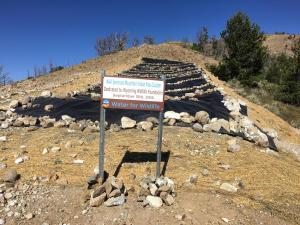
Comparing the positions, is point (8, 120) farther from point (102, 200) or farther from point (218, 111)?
point (218, 111)

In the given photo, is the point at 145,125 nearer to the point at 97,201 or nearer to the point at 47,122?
the point at 47,122

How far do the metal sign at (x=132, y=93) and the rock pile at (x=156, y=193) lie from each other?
4.48 feet

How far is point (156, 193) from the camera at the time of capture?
5586mm

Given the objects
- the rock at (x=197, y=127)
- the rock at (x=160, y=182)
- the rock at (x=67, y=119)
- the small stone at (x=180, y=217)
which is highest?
the rock at (x=197, y=127)

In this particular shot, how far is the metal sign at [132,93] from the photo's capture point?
5.91 metres

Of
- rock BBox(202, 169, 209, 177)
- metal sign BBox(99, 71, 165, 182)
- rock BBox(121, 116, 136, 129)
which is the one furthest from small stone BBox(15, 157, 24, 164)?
rock BBox(202, 169, 209, 177)

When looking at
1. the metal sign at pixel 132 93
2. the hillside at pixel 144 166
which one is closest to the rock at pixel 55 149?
the hillside at pixel 144 166

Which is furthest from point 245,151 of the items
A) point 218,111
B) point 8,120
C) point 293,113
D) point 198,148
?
point 293,113

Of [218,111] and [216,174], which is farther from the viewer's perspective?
[218,111]

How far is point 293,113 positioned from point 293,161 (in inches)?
507

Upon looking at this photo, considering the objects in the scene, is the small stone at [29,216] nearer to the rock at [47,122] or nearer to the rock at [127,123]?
the rock at [127,123]

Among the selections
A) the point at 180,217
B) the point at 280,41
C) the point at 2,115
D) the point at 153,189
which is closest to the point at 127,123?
the point at 153,189

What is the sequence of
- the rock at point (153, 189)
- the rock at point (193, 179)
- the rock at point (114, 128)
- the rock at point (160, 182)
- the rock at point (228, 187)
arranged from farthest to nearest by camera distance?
the rock at point (114, 128)
the rock at point (193, 179)
the rock at point (228, 187)
the rock at point (160, 182)
the rock at point (153, 189)

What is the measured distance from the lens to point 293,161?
8.55 meters
